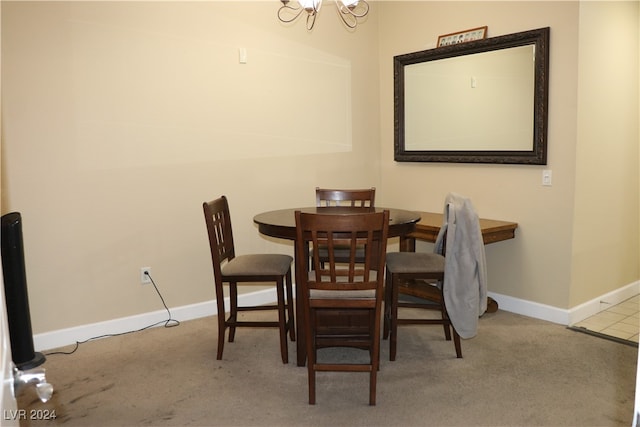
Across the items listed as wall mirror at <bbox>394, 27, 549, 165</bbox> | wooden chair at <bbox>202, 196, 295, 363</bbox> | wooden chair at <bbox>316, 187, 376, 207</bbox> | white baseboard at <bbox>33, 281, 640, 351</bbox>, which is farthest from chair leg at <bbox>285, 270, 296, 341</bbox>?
wall mirror at <bbox>394, 27, 549, 165</bbox>

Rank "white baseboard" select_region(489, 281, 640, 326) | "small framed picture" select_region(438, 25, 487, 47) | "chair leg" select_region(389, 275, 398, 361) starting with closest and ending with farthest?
"chair leg" select_region(389, 275, 398, 361) < "white baseboard" select_region(489, 281, 640, 326) < "small framed picture" select_region(438, 25, 487, 47)

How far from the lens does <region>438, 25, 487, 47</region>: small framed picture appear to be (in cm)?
400

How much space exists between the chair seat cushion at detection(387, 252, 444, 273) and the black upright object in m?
1.84

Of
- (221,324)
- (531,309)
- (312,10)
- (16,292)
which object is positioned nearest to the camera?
(16,292)

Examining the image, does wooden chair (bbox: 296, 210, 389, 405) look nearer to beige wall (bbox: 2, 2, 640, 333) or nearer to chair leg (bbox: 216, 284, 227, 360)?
chair leg (bbox: 216, 284, 227, 360)

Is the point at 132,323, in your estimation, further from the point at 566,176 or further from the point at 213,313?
the point at 566,176

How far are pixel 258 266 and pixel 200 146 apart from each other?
1.15 metres

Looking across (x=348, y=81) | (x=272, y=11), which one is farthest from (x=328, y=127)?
(x=272, y=11)

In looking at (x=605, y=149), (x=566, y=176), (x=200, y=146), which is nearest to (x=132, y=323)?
(x=200, y=146)

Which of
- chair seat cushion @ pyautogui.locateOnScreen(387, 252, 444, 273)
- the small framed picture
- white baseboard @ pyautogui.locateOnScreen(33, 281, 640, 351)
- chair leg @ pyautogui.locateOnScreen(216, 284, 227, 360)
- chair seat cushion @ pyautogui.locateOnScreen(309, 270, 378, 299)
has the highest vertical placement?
the small framed picture

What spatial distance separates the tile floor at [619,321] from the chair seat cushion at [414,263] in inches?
48.9

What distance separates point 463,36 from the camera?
413 centimetres

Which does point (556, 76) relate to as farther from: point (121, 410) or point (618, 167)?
point (121, 410)

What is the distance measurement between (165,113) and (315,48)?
138cm
